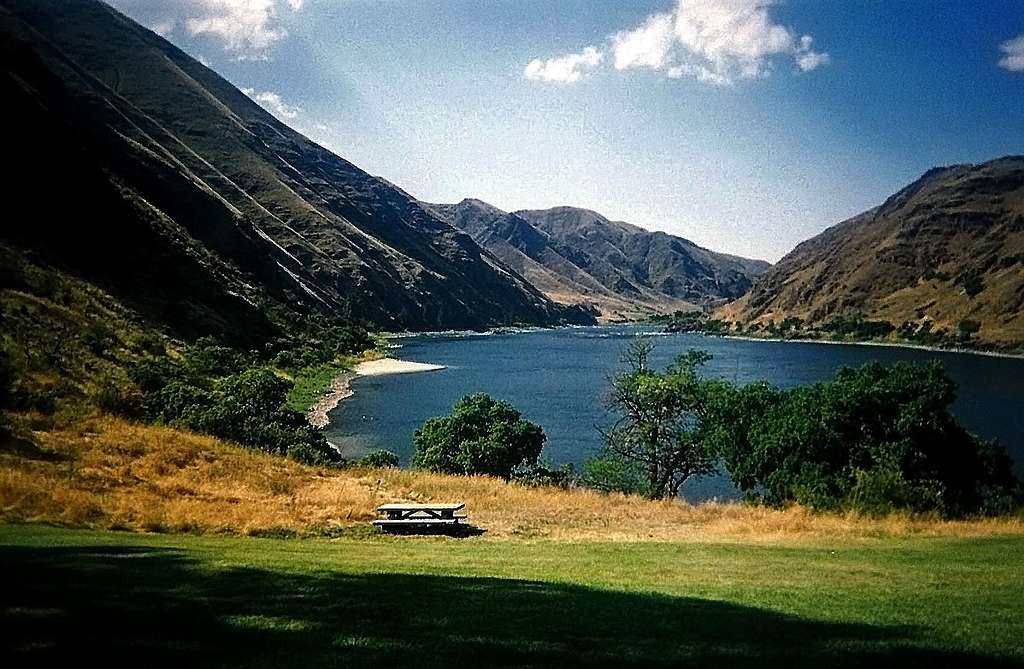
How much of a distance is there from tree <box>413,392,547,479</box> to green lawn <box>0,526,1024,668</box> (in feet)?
90.5

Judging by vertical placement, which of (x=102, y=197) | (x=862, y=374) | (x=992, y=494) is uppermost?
(x=102, y=197)

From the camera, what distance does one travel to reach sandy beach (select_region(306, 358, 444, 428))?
80500mm

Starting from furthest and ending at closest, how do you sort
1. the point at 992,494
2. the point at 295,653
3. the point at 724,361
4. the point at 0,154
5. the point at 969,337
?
1. the point at 969,337
2. the point at 724,361
3. the point at 0,154
4. the point at 992,494
5. the point at 295,653

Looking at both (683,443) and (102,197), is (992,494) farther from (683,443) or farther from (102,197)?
(102,197)

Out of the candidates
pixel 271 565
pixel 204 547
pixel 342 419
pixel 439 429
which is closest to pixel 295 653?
pixel 271 565

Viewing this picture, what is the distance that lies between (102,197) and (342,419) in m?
43.8

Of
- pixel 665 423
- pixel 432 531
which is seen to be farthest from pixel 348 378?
pixel 432 531

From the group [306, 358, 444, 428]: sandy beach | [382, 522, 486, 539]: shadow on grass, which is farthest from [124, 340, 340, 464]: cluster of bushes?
[382, 522, 486, 539]: shadow on grass

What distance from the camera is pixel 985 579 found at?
13094 mm

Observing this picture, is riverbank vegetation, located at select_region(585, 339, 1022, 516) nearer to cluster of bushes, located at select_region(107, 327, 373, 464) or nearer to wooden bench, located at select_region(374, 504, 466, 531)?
wooden bench, located at select_region(374, 504, 466, 531)

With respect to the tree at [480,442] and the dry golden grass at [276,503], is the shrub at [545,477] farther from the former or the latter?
the dry golden grass at [276,503]

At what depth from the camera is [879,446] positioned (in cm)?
3020

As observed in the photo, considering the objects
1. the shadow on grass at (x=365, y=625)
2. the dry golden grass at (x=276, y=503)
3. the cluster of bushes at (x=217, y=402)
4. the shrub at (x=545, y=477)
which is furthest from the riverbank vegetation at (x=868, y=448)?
the cluster of bushes at (x=217, y=402)

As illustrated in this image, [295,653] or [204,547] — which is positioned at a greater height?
[295,653]
